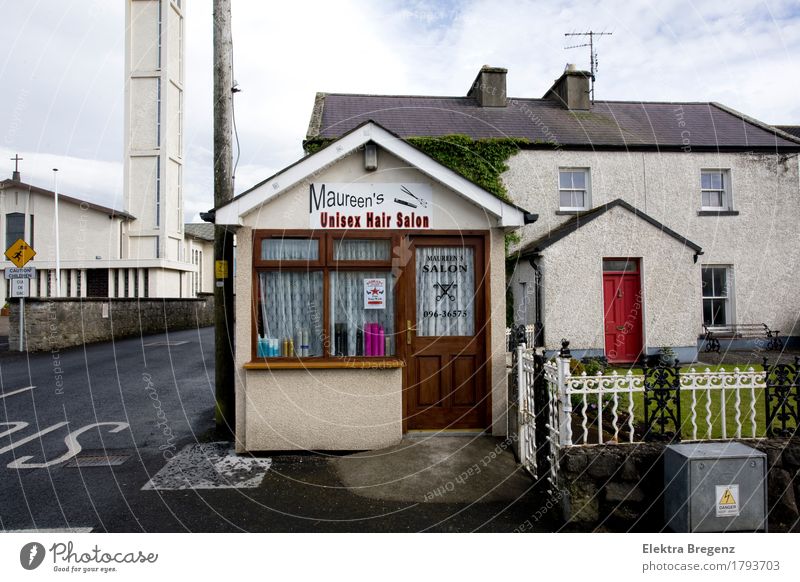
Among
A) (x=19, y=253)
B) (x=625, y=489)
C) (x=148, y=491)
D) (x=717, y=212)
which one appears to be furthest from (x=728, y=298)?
(x=19, y=253)

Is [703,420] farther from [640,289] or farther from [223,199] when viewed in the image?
[223,199]

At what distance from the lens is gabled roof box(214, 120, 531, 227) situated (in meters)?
6.11

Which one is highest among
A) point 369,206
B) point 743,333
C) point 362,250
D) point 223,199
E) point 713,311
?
point 223,199

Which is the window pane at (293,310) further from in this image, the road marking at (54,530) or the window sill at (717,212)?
the window sill at (717,212)

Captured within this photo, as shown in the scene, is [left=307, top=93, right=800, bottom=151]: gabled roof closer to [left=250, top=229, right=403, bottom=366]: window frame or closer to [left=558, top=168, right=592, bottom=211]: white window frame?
[left=558, top=168, right=592, bottom=211]: white window frame

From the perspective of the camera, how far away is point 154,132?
2845cm

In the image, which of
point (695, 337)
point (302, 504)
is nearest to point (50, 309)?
point (302, 504)

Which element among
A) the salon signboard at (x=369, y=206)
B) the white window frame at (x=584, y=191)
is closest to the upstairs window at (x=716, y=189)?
the white window frame at (x=584, y=191)

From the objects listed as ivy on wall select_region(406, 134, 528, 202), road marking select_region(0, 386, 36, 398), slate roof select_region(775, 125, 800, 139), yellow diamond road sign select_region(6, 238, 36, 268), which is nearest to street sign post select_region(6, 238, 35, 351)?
yellow diamond road sign select_region(6, 238, 36, 268)

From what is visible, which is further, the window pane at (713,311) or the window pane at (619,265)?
the window pane at (713,311)

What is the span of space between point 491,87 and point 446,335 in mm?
14890

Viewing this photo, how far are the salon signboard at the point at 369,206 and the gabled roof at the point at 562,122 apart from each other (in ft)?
32.3

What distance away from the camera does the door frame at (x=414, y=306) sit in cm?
649

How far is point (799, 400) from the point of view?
184 inches
